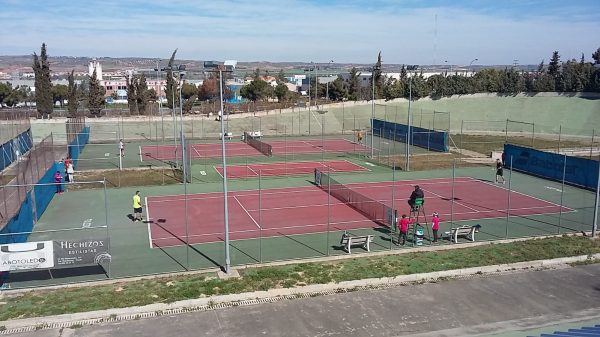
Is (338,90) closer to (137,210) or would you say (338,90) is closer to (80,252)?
(137,210)

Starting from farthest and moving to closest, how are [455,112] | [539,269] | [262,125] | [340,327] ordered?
[455,112], [262,125], [539,269], [340,327]

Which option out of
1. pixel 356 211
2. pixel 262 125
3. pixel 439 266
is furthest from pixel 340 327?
pixel 262 125

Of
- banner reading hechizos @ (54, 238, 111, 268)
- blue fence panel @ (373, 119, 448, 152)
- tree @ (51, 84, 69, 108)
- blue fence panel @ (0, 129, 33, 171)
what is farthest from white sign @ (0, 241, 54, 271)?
tree @ (51, 84, 69, 108)

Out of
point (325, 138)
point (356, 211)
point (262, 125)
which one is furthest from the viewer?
point (262, 125)

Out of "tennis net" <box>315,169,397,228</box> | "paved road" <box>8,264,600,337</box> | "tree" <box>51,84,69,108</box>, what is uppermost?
"tree" <box>51,84,69,108</box>

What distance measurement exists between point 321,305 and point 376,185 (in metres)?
19.1

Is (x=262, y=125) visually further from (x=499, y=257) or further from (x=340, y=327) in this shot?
(x=340, y=327)

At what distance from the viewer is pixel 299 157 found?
1802 inches

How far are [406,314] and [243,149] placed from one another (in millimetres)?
36657

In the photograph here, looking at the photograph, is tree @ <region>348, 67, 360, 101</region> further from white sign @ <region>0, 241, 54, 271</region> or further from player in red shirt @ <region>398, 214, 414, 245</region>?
white sign @ <region>0, 241, 54, 271</region>

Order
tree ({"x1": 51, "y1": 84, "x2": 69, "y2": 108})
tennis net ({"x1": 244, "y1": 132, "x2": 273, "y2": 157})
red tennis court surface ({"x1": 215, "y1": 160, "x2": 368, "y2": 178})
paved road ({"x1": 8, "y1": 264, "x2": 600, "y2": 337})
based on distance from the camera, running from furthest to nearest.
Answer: tree ({"x1": 51, "y1": 84, "x2": 69, "y2": 108}) < tennis net ({"x1": 244, "y1": 132, "x2": 273, "y2": 157}) < red tennis court surface ({"x1": 215, "y1": 160, "x2": 368, "y2": 178}) < paved road ({"x1": 8, "y1": 264, "x2": 600, "y2": 337})

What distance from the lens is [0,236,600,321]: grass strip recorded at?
618 inches

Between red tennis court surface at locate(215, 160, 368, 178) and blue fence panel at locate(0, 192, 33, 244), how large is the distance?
1576cm

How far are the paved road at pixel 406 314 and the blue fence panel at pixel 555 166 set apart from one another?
1614 centimetres
